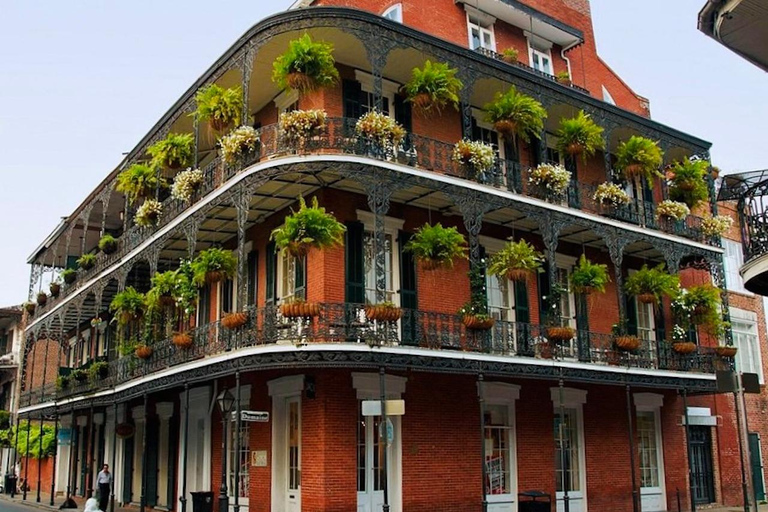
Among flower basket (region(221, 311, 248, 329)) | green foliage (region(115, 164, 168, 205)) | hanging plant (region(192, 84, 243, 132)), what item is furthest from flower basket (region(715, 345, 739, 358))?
green foliage (region(115, 164, 168, 205))

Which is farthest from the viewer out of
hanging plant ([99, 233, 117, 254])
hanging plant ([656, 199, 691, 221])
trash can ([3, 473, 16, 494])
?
trash can ([3, 473, 16, 494])

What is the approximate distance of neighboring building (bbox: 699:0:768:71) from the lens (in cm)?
525

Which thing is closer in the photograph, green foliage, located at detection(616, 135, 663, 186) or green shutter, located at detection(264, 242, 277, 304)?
green shutter, located at detection(264, 242, 277, 304)

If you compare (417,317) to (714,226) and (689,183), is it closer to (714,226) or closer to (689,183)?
(689,183)

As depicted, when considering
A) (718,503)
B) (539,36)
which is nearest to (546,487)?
(718,503)

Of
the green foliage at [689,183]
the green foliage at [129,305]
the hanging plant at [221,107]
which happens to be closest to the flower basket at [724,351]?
the green foliage at [689,183]

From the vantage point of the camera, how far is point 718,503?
73.6 ft

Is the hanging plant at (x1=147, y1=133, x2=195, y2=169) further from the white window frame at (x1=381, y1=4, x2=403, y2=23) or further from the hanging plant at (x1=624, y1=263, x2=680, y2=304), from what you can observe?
the hanging plant at (x1=624, y1=263, x2=680, y2=304)

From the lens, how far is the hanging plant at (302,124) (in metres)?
15.2

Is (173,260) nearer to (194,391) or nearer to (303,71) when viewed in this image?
(194,391)

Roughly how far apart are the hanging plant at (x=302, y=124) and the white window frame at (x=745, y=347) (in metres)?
15.4

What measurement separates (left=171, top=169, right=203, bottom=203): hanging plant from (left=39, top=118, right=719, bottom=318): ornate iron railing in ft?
0.37

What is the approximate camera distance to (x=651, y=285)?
1933cm

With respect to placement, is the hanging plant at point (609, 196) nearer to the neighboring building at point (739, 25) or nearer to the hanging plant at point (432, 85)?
the hanging plant at point (432, 85)
